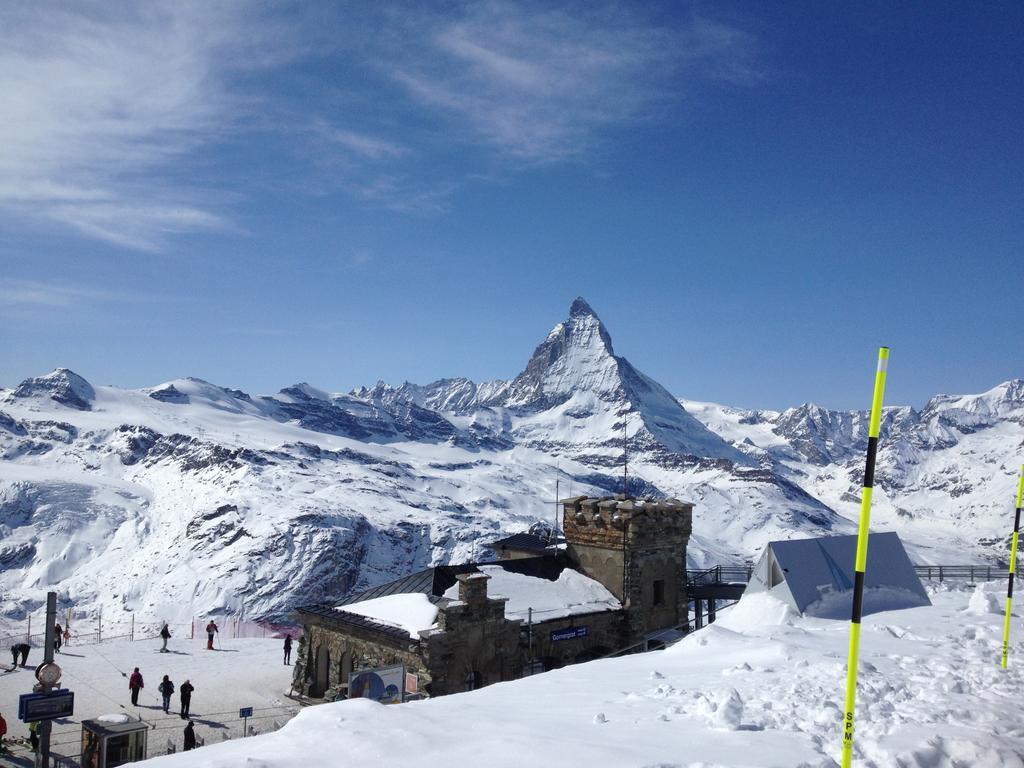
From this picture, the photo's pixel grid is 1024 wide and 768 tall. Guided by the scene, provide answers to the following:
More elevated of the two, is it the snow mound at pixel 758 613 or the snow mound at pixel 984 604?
the snow mound at pixel 984 604

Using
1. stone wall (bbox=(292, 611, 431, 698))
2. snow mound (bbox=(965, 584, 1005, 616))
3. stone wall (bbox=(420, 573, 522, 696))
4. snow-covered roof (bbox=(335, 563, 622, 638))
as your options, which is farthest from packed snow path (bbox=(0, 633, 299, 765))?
snow mound (bbox=(965, 584, 1005, 616))

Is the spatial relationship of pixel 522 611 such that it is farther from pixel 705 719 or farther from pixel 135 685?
pixel 705 719

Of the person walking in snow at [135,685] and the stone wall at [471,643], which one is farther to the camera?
the person walking in snow at [135,685]

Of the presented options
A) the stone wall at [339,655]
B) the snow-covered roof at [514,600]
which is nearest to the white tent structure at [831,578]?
the snow-covered roof at [514,600]

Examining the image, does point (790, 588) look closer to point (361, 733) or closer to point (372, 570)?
point (361, 733)

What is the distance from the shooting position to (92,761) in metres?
18.1

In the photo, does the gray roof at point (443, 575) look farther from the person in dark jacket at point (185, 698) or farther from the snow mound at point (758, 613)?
the snow mound at point (758, 613)

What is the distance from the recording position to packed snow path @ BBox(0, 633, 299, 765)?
24.0 metres

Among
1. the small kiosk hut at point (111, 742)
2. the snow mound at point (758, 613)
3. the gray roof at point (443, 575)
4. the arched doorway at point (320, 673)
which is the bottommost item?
the arched doorway at point (320, 673)

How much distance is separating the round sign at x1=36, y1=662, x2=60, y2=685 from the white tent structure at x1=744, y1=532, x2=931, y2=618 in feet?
56.9

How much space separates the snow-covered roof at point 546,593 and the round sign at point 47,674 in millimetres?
12278

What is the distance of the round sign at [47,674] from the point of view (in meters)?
16.9

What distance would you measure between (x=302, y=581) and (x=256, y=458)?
2642 inches

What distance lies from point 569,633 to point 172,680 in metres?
14.9
